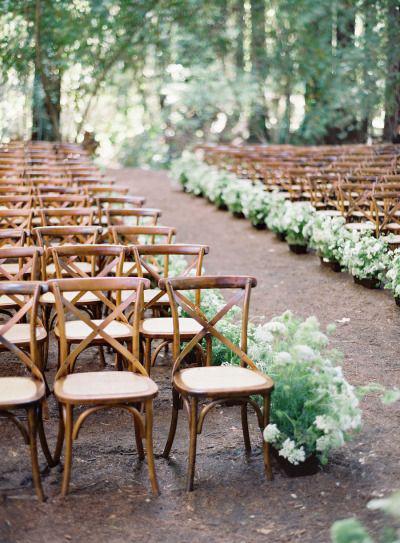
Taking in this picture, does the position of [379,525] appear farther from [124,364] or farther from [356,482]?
[124,364]

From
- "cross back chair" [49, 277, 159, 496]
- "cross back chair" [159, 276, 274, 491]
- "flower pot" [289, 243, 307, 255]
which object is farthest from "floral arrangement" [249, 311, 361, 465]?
"flower pot" [289, 243, 307, 255]

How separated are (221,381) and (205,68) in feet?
68.7

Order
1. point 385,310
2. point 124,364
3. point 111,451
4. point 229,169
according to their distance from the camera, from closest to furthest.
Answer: point 111,451 < point 124,364 < point 385,310 < point 229,169

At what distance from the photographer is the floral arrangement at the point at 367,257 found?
7297 millimetres

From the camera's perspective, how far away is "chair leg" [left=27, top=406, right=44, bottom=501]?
→ 3377 mm

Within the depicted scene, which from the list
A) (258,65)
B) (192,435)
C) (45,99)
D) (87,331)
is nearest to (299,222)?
(87,331)

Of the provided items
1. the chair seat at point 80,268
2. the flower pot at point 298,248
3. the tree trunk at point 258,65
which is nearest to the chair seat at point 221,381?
the chair seat at point 80,268

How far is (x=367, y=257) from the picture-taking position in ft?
24.2

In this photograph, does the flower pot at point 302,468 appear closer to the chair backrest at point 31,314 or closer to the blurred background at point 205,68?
the chair backrest at point 31,314

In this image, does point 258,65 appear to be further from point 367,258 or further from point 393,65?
point 367,258

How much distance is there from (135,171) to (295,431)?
1752 cm

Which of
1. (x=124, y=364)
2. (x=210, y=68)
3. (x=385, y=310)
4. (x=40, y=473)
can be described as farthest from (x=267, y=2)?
(x=40, y=473)

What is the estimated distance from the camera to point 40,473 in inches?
145

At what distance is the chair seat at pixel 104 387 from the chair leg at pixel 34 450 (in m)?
0.14
